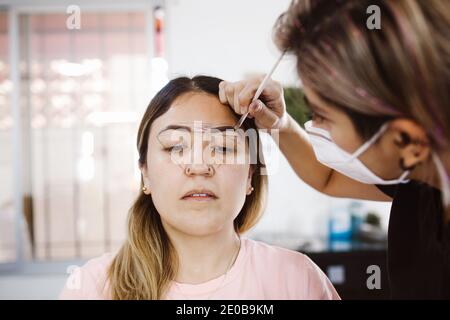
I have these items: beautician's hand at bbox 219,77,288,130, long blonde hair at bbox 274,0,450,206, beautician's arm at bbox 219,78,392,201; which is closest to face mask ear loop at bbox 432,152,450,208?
long blonde hair at bbox 274,0,450,206

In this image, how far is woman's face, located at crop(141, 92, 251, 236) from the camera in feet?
2.77

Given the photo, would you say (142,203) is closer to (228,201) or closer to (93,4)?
(228,201)

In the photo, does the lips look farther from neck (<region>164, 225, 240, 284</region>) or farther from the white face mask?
the white face mask

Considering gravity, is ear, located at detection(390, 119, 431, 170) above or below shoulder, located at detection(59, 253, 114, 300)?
above

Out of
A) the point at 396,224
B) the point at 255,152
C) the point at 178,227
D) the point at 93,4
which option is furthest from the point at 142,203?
the point at 93,4

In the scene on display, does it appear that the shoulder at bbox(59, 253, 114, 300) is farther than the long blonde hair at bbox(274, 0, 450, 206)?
Yes

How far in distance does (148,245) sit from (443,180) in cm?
52

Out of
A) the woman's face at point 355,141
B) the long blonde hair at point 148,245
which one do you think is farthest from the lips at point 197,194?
the woman's face at point 355,141

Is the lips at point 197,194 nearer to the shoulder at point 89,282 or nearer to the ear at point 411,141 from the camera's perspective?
the shoulder at point 89,282

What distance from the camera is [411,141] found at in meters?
0.71

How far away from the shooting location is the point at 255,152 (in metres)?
0.95

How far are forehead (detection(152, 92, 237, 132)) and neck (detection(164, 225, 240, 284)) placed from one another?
0.65 ft

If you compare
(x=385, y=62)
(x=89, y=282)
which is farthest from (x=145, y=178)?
(x=385, y=62)

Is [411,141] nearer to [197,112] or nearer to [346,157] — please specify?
[346,157]
